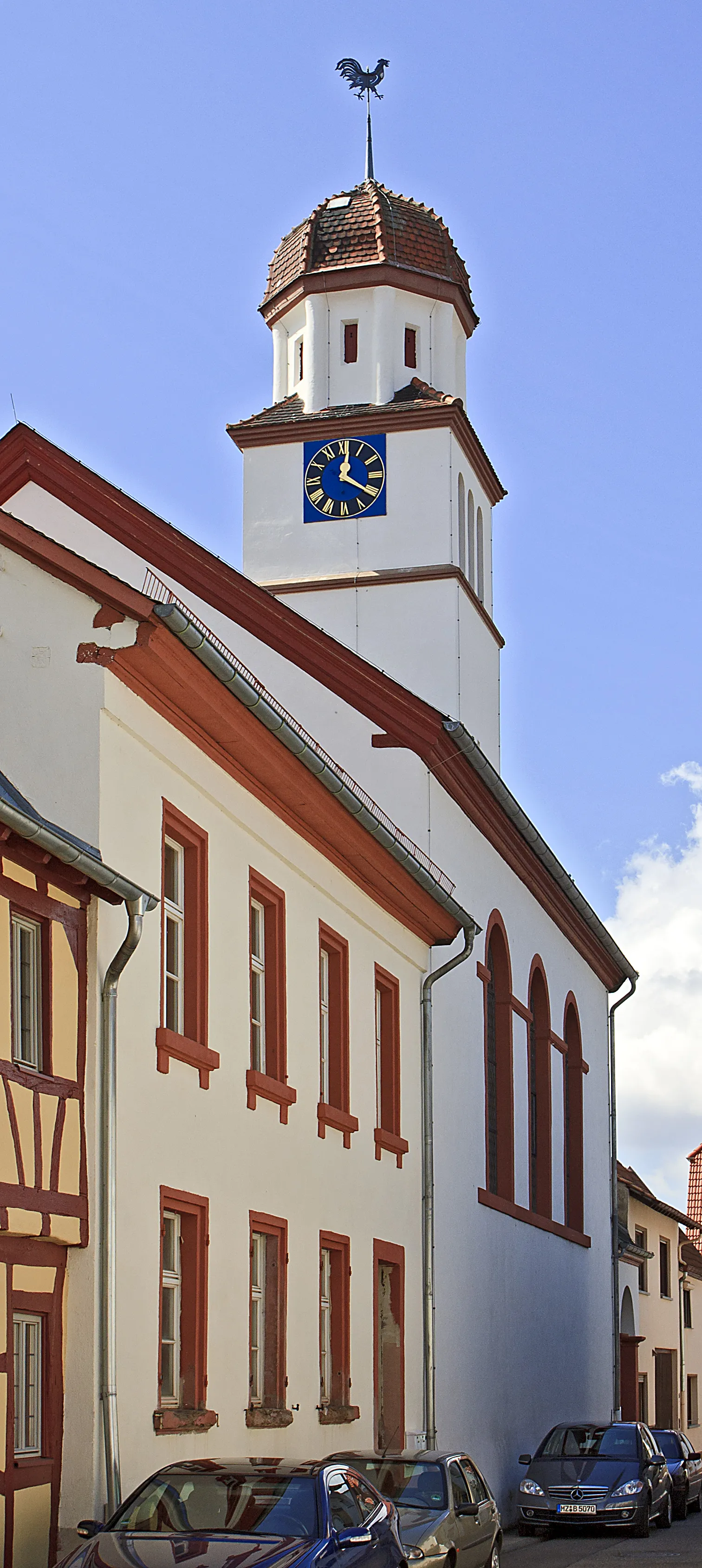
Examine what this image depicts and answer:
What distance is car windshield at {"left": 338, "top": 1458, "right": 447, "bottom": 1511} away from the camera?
14445 mm

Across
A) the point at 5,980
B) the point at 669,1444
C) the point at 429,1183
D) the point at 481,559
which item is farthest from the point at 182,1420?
the point at 481,559

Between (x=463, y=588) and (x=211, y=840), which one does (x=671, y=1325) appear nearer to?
Result: (x=463, y=588)

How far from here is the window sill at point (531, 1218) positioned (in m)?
24.9

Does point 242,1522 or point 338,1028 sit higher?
point 338,1028

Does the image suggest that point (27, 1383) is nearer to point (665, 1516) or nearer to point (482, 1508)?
point (482, 1508)

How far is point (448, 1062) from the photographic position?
23281 mm

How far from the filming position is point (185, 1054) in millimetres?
14188

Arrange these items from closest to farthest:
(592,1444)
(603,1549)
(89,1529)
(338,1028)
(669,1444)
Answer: (89,1529)
(338,1028)
(603,1549)
(592,1444)
(669,1444)

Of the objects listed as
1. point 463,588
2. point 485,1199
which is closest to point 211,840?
point 485,1199

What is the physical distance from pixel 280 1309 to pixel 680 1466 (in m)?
13.7

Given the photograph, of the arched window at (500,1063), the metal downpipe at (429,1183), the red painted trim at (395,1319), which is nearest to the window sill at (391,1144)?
the metal downpipe at (429,1183)

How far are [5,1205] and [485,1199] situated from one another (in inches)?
552

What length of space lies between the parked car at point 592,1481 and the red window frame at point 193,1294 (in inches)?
351

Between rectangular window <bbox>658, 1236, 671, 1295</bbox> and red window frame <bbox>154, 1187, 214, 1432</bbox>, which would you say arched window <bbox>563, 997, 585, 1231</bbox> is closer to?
rectangular window <bbox>658, 1236, 671, 1295</bbox>
